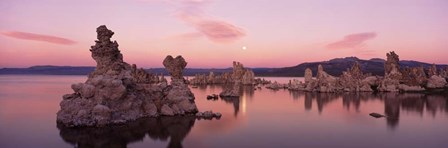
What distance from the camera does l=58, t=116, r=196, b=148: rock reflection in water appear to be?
29.0m

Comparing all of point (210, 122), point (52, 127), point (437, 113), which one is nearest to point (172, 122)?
point (210, 122)

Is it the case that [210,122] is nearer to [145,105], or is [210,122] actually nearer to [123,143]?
[145,105]

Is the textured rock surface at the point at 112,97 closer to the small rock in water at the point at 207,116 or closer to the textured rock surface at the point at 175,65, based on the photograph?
the small rock in water at the point at 207,116

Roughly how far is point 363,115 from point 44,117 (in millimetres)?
39059

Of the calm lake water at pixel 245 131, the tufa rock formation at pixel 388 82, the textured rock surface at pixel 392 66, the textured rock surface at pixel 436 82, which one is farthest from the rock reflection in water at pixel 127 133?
the textured rock surface at pixel 436 82

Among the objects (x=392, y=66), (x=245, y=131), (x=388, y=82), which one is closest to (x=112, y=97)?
(x=245, y=131)

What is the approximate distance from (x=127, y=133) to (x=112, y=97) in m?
6.41

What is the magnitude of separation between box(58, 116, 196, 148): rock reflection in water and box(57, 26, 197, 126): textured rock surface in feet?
4.63

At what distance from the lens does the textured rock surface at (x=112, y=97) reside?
116 feet

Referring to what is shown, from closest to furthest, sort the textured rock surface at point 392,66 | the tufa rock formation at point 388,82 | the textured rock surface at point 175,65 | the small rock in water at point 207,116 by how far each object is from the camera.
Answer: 1. the small rock in water at point 207,116
2. the textured rock surface at point 175,65
3. the tufa rock formation at point 388,82
4. the textured rock surface at point 392,66

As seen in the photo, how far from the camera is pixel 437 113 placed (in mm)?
50281

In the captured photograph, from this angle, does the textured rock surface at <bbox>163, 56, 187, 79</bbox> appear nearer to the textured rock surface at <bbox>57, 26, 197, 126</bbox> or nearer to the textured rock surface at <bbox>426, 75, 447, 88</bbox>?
the textured rock surface at <bbox>57, 26, 197, 126</bbox>

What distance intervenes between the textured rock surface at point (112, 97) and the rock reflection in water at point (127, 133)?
1410 millimetres

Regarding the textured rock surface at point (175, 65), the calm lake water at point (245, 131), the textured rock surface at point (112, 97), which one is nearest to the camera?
the calm lake water at point (245, 131)
